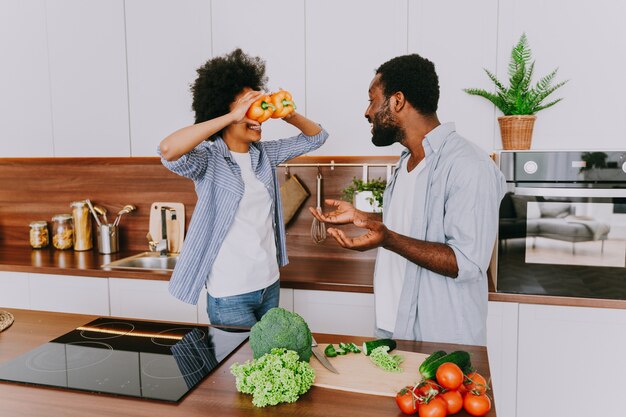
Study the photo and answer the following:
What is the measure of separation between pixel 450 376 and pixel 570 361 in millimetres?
1364

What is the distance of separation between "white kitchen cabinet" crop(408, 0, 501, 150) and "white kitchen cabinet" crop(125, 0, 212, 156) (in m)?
1.09

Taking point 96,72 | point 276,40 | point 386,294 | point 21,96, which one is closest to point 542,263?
point 386,294

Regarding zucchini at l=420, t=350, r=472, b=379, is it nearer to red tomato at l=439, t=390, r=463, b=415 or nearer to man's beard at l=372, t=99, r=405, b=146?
red tomato at l=439, t=390, r=463, b=415

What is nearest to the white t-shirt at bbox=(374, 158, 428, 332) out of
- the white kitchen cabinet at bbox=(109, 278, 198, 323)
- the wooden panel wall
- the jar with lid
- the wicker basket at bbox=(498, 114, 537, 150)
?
the wicker basket at bbox=(498, 114, 537, 150)

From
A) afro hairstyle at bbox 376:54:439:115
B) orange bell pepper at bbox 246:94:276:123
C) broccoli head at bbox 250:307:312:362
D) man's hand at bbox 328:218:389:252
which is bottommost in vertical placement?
broccoli head at bbox 250:307:312:362

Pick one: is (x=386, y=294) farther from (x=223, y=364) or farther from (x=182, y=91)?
(x=182, y=91)

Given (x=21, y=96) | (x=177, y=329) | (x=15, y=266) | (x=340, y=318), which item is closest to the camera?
(x=177, y=329)

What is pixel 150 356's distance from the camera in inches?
50.8

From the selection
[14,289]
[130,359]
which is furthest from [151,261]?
[130,359]

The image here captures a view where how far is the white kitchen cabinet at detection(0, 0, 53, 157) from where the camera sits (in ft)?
9.58

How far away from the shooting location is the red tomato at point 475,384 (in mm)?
999

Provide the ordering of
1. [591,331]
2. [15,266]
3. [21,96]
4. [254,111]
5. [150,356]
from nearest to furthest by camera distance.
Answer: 1. [150,356]
2. [254,111]
3. [591,331]
4. [15,266]
5. [21,96]

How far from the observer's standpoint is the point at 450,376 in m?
1.00

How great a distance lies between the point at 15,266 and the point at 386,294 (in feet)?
→ 6.88
